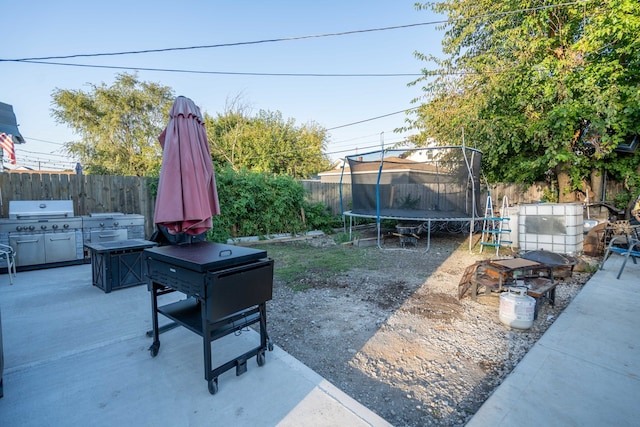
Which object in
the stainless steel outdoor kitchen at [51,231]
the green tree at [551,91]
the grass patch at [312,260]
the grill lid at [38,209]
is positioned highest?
the green tree at [551,91]

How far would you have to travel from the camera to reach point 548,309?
3.22m

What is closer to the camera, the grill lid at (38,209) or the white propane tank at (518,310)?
the white propane tank at (518,310)

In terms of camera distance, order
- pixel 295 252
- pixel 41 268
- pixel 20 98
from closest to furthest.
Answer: pixel 41 268 < pixel 295 252 < pixel 20 98

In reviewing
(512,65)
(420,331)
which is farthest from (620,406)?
(512,65)

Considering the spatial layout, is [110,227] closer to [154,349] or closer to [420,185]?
[154,349]

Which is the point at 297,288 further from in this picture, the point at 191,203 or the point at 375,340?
the point at 191,203

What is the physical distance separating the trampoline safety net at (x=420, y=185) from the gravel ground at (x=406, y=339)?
3.13 metres

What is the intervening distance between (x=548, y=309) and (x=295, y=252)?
4331mm

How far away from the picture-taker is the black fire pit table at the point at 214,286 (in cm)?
168

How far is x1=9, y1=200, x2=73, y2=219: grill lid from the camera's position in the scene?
173 inches

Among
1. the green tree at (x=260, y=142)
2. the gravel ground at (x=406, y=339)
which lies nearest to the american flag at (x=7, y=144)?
the gravel ground at (x=406, y=339)

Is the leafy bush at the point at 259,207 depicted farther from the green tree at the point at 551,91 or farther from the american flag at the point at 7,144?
the green tree at the point at 551,91

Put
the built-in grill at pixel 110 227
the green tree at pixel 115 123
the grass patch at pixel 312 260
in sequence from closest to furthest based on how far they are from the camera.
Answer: the grass patch at pixel 312 260 < the built-in grill at pixel 110 227 < the green tree at pixel 115 123

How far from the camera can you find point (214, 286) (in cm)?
165
